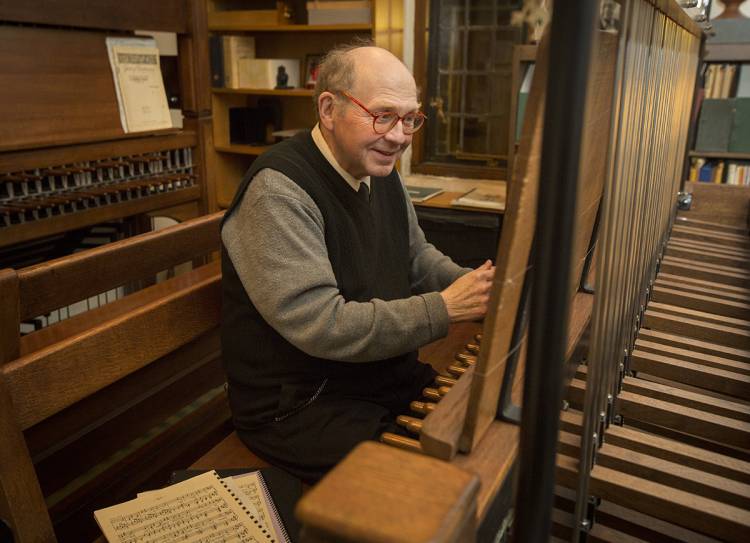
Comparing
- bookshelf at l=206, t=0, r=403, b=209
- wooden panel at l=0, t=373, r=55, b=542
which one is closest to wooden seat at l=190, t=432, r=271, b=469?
wooden panel at l=0, t=373, r=55, b=542

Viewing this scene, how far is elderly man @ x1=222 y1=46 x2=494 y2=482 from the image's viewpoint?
4.51ft

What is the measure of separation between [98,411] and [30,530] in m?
0.67

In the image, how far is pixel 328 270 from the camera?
1.40 meters

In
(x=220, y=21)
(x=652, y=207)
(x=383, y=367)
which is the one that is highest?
(x=220, y=21)

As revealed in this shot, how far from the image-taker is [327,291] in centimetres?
138

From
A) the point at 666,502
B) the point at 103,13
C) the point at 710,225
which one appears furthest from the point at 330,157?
the point at 710,225

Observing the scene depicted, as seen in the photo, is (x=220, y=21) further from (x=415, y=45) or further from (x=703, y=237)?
(x=703, y=237)

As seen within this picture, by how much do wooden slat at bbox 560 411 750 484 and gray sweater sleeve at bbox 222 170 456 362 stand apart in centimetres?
42

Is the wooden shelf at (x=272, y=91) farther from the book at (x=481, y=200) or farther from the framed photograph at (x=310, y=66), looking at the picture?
the book at (x=481, y=200)

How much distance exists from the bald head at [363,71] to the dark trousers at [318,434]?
0.73 meters

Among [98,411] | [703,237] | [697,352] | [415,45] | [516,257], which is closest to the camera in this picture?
[516,257]

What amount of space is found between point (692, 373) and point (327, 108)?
1.01 meters

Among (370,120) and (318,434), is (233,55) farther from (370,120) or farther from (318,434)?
(318,434)

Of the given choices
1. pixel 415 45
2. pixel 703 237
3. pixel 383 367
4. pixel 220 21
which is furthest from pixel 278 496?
pixel 220 21
